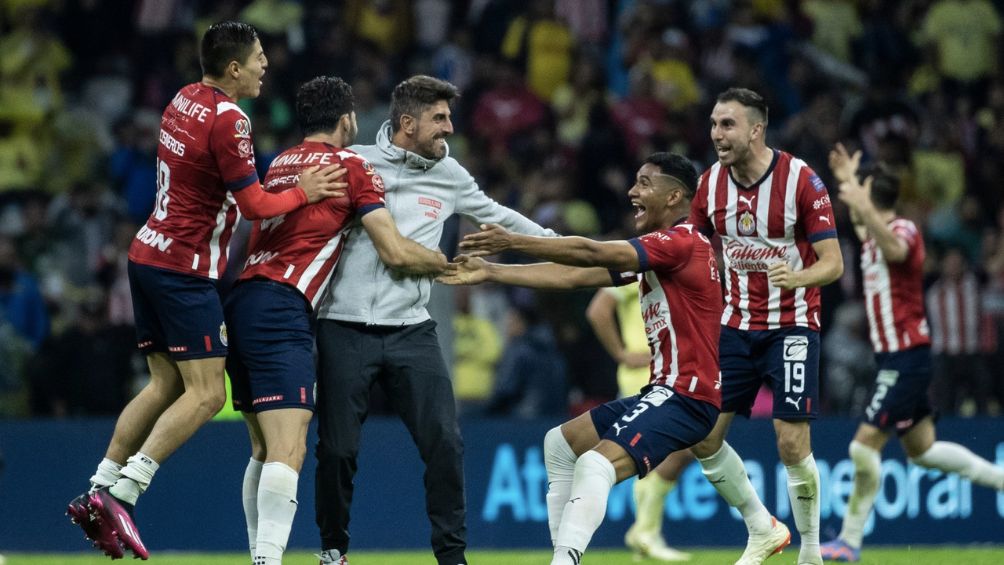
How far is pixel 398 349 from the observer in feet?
25.9

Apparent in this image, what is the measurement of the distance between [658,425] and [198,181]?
2.58 m

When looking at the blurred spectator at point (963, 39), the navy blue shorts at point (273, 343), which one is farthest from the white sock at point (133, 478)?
the blurred spectator at point (963, 39)

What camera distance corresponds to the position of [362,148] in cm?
814

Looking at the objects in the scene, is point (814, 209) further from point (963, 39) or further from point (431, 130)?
point (963, 39)

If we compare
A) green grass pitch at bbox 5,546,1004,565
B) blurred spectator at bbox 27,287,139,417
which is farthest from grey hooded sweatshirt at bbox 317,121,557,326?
blurred spectator at bbox 27,287,139,417

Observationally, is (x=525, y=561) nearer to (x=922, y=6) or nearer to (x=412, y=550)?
(x=412, y=550)

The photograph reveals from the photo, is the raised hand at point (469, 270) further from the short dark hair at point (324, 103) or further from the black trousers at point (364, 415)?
the short dark hair at point (324, 103)

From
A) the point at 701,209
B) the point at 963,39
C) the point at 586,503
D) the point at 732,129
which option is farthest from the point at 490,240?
the point at 963,39

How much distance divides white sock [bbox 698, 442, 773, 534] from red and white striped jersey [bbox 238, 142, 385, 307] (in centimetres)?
239

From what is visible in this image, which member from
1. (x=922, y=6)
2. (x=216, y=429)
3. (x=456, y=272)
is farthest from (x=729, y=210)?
(x=922, y=6)

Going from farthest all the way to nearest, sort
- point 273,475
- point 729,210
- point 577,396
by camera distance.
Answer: point 577,396
point 729,210
point 273,475

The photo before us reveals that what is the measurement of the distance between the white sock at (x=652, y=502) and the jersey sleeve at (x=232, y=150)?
4136 millimetres

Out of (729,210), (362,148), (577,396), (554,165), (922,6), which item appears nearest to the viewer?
(362,148)

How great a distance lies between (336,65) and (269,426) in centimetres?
902
